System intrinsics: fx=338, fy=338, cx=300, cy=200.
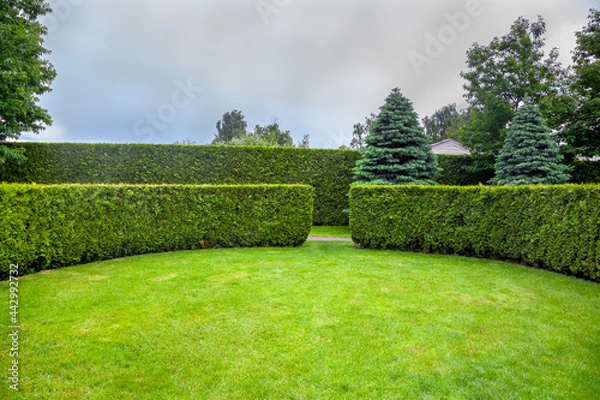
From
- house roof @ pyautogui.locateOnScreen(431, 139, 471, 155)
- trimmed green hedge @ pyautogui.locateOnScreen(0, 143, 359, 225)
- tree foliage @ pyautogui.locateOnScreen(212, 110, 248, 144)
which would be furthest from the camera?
tree foliage @ pyautogui.locateOnScreen(212, 110, 248, 144)

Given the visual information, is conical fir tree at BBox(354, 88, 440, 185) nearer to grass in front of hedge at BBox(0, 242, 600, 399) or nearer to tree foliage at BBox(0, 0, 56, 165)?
grass in front of hedge at BBox(0, 242, 600, 399)

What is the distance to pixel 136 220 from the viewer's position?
7707 mm

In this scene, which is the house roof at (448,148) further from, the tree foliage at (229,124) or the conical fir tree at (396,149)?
the tree foliage at (229,124)

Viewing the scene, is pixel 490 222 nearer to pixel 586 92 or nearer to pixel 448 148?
pixel 586 92

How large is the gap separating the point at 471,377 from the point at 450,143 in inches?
974

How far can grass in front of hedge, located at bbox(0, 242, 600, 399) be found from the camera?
251cm

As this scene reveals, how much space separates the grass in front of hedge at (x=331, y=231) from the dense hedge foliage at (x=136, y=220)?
301 cm

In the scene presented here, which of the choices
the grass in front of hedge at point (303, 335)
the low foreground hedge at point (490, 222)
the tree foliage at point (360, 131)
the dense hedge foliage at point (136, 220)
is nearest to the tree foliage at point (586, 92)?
the low foreground hedge at point (490, 222)

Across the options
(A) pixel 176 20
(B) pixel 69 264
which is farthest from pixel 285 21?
(B) pixel 69 264

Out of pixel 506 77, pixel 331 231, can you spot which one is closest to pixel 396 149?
pixel 331 231

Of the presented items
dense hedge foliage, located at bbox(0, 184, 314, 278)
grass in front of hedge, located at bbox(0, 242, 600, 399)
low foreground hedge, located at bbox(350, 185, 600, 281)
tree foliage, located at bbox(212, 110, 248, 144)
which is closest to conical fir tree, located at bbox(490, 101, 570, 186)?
low foreground hedge, located at bbox(350, 185, 600, 281)

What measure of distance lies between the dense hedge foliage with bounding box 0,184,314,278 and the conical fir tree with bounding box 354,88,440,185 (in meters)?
3.84

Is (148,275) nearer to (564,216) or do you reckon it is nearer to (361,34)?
(564,216)

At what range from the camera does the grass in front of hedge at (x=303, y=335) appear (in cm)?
251
